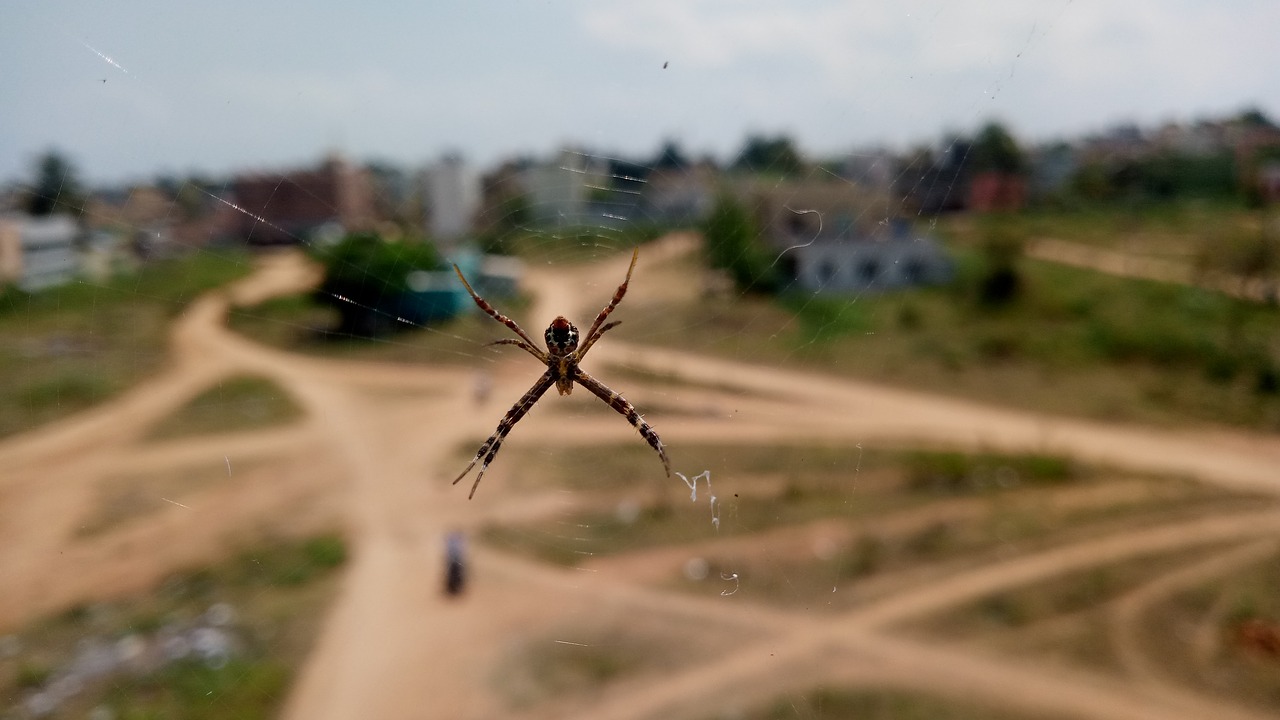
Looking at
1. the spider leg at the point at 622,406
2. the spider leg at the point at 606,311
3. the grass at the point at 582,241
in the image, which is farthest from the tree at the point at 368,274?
the spider leg at the point at 606,311

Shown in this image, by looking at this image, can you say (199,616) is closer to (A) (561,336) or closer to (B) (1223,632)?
(A) (561,336)

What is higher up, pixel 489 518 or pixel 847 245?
pixel 847 245

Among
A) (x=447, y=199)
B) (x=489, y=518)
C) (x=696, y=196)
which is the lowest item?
(x=489, y=518)

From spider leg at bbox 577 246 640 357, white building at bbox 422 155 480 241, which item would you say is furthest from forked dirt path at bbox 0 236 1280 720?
white building at bbox 422 155 480 241

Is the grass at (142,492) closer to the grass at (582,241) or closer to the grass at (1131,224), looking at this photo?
the grass at (582,241)

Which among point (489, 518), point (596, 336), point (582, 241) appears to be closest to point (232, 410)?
point (489, 518)
